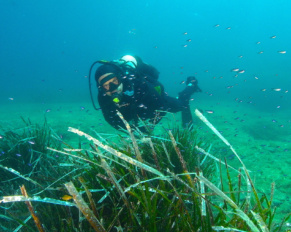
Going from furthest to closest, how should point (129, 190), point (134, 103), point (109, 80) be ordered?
point (134, 103)
point (109, 80)
point (129, 190)

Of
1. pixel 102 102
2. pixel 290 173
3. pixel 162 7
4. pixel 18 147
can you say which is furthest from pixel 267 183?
pixel 162 7

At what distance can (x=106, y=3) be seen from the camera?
13438 centimetres

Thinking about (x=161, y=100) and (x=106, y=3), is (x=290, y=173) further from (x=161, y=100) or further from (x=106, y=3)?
(x=106, y=3)

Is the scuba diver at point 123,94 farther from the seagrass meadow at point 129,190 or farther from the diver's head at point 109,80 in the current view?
the seagrass meadow at point 129,190

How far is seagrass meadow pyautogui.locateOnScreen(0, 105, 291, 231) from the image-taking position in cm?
122

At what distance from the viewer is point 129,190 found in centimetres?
138

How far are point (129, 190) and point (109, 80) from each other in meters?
4.70

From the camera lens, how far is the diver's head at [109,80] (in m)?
5.70

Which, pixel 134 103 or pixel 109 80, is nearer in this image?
pixel 109 80

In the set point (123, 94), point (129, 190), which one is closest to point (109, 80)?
point (123, 94)

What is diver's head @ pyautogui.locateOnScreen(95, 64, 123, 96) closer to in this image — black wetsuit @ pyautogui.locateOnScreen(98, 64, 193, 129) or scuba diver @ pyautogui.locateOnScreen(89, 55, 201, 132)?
scuba diver @ pyautogui.locateOnScreen(89, 55, 201, 132)

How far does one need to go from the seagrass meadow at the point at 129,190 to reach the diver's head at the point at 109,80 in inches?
85.9

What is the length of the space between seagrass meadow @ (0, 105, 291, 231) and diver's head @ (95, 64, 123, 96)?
7.16 feet

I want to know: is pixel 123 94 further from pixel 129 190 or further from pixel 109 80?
pixel 129 190
